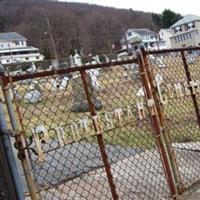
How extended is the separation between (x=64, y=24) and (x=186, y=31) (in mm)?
24337

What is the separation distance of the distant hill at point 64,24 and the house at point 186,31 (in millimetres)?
12785

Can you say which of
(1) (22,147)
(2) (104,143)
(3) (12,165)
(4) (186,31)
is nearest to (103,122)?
(2) (104,143)

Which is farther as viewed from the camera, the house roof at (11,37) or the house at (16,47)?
the house roof at (11,37)

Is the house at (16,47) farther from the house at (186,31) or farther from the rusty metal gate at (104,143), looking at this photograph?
the rusty metal gate at (104,143)

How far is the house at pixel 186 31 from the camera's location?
252 ft

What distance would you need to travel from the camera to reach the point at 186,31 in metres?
78.4

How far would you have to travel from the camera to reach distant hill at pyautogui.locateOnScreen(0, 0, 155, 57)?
7550 cm

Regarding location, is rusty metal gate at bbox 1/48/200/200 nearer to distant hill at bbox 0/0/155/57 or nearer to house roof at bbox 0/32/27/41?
distant hill at bbox 0/0/155/57

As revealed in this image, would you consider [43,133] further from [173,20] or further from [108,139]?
[173,20]

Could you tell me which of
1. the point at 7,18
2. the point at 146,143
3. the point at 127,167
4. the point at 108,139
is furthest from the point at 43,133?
the point at 7,18

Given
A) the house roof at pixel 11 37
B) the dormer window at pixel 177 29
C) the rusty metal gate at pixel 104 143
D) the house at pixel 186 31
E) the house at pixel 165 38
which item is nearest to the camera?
the rusty metal gate at pixel 104 143

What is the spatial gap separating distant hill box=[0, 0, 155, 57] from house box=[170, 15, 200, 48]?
12.8 metres

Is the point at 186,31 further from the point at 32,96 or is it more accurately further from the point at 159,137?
the point at 159,137

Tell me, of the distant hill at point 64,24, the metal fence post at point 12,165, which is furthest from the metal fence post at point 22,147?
the distant hill at point 64,24
